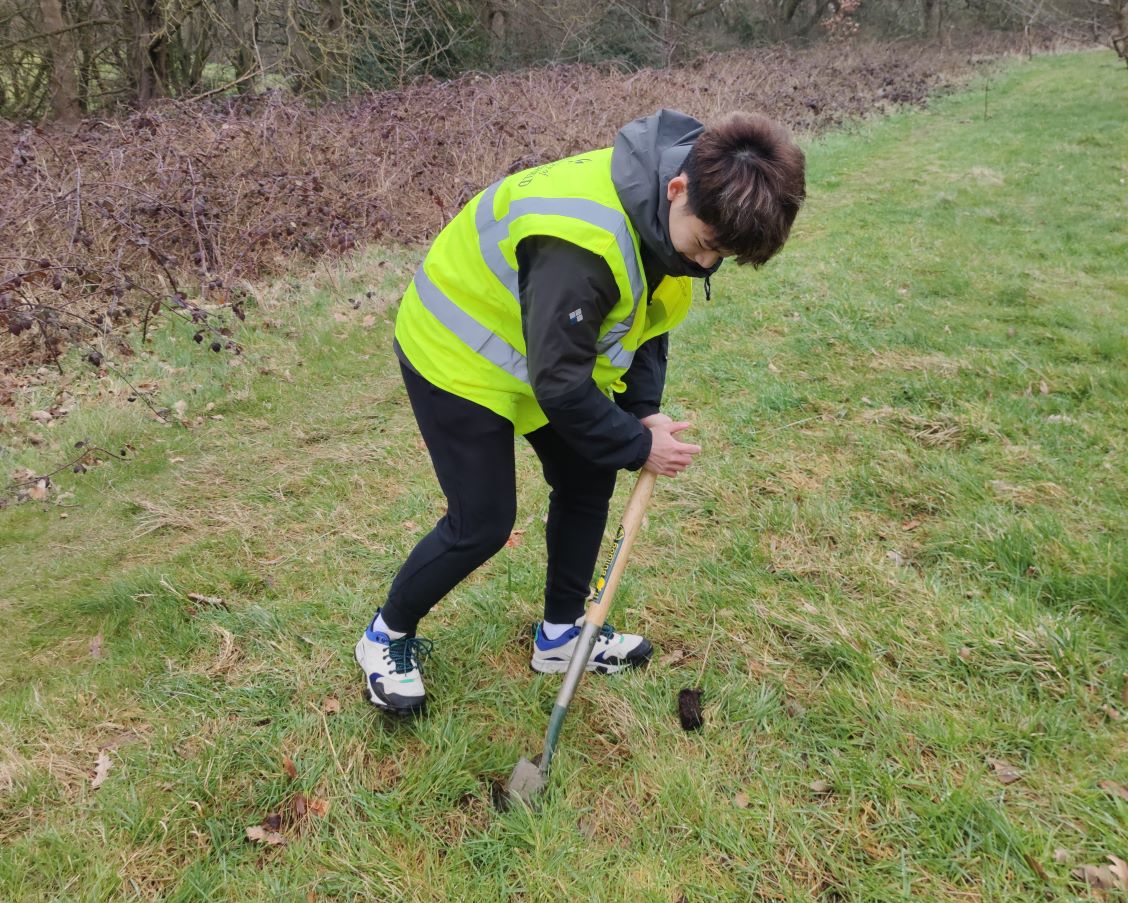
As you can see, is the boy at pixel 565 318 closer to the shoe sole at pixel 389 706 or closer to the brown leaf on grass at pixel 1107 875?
the shoe sole at pixel 389 706

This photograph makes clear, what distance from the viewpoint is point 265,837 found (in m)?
2.02

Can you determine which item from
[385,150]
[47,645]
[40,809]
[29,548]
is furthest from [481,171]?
[40,809]

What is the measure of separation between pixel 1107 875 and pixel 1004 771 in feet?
1.01

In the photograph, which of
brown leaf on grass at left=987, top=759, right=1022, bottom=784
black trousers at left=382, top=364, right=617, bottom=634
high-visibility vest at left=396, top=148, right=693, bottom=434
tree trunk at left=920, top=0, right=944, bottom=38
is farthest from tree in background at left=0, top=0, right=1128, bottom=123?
tree trunk at left=920, top=0, right=944, bottom=38

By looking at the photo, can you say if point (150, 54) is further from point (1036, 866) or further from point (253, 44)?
point (1036, 866)

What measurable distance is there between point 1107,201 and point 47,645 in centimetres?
1034

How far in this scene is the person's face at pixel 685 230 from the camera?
1704mm

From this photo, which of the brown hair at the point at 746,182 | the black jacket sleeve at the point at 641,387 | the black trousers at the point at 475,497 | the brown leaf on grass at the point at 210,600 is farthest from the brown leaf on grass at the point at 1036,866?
the brown leaf on grass at the point at 210,600

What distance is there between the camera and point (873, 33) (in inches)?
1150

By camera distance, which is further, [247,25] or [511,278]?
[247,25]

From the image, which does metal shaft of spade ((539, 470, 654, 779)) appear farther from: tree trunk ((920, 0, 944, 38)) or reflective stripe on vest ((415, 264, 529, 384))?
tree trunk ((920, 0, 944, 38))

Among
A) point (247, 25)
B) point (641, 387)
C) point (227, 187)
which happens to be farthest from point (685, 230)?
point (247, 25)

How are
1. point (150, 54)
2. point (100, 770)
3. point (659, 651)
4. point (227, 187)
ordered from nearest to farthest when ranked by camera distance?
point (100, 770) → point (659, 651) → point (227, 187) → point (150, 54)

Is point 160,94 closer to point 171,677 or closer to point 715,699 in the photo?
point 171,677
